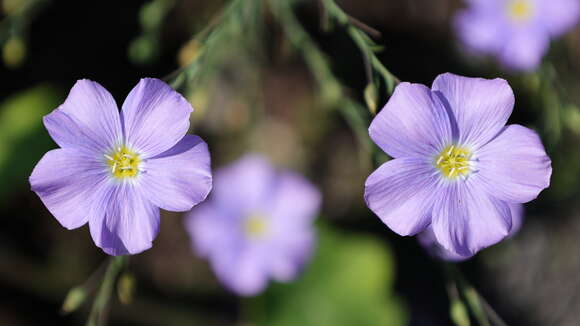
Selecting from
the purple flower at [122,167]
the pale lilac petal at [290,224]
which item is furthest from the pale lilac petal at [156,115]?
the pale lilac petal at [290,224]

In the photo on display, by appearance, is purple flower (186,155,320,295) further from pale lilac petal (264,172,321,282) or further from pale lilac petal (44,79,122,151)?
pale lilac petal (44,79,122,151)

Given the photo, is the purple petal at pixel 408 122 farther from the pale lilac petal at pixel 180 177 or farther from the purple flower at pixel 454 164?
the pale lilac petal at pixel 180 177

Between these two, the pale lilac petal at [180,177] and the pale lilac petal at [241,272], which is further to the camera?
the pale lilac petal at [241,272]

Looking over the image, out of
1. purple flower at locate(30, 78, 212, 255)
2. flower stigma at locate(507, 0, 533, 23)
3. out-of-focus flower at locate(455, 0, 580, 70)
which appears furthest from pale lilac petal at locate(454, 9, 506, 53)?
purple flower at locate(30, 78, 212, 255)

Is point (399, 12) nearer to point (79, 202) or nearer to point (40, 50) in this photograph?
point (40, 50)

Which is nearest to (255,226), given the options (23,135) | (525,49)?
(23,135)
